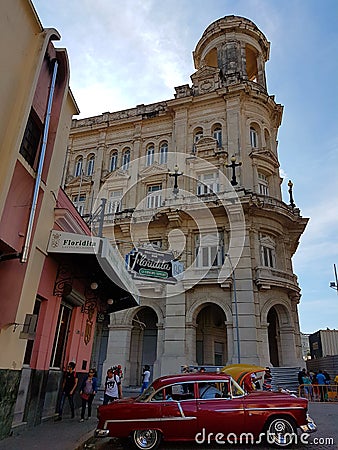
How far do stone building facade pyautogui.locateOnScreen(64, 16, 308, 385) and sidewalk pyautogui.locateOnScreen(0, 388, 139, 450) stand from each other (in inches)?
483

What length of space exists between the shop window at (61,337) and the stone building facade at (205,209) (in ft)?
36.8

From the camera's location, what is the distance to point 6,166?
6.66 m

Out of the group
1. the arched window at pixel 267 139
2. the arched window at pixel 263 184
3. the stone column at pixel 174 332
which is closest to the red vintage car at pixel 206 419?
the stone column at pixel 174 332

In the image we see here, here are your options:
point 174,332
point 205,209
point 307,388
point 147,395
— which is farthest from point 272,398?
point 205,209

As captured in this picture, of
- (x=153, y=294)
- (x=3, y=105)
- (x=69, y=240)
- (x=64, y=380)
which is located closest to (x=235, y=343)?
(x=153, y=294)

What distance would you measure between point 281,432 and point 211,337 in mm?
17640

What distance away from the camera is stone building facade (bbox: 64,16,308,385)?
21859 millimetres

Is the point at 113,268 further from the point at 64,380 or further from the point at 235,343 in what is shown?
the point at 235,343

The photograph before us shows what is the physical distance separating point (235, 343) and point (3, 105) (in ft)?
59.5

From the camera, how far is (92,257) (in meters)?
9.80

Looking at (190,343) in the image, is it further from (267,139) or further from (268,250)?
(267,139)

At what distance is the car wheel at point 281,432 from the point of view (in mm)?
7141

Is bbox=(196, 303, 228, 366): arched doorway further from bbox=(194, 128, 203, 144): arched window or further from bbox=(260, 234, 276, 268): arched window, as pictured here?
bbox=(194, 128, 203, 144): arched window

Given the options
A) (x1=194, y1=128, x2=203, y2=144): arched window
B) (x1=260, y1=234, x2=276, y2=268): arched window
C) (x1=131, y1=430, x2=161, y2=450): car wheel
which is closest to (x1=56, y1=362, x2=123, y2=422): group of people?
(x1=131, y1=430, x2=161, y2=450): car wheel
